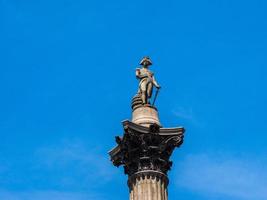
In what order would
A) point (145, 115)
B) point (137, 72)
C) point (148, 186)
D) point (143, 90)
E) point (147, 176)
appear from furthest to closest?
1. point (137, 72)
2. point (143, 90)
3. point (145, 115)
4. point (147, 176)
5. point (148, 186)

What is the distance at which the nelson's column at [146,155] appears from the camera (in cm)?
2692

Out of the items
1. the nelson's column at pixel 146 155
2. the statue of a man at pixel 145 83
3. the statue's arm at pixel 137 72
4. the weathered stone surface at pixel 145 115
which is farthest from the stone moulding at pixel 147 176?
the statue's arm at pixel 137 72

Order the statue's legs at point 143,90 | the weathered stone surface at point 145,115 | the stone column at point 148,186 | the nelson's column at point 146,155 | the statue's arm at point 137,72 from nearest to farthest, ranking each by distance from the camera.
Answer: the stone column at point 148,186
the nelson's column at point 146,155
the weathered stone surface at point 145,115
the statue's legs at point 143,90
the statue's arm at point 137,72

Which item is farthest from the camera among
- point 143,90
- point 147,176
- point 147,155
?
point 143,90

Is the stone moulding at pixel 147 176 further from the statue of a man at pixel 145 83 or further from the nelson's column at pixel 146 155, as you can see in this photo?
the statue of a man at pixel 145 83

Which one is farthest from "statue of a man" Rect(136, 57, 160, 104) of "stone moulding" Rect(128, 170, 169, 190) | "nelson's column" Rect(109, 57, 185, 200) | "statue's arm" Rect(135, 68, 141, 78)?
"stone moulding" Rect(128, 170, 169, 190)

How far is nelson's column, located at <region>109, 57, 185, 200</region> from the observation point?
26.9 m

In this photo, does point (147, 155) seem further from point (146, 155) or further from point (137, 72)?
point (137, 72)

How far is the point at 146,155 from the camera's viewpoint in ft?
89.2

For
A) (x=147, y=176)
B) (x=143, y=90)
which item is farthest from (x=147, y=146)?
(x=143, y=90)

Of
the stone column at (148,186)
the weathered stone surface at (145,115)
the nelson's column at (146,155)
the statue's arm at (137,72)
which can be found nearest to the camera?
the stone column at (148,186)

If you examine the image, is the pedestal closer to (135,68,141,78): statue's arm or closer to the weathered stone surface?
the weathered stone surface

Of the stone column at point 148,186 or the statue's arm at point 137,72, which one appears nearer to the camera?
the stone column at point 148,186

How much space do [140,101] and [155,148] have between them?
2.98 meters
